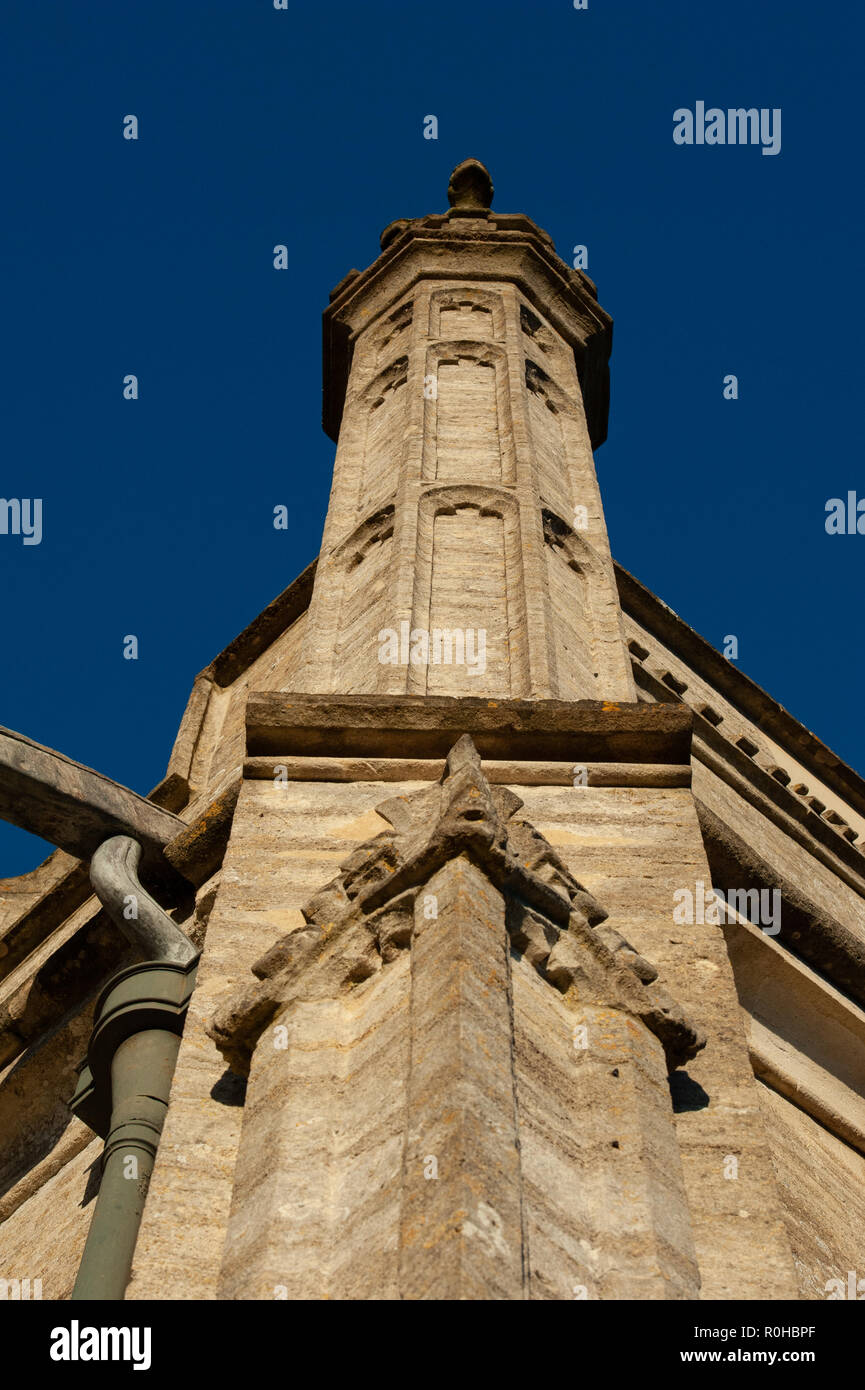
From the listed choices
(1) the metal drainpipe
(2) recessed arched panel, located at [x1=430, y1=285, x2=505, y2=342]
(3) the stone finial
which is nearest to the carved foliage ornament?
(1) the metal drainpipe

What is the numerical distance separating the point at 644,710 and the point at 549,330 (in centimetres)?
544

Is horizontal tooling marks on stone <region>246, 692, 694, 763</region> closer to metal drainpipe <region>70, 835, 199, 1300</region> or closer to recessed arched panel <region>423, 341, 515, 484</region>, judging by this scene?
metal drainpipe <region>70, 835, 199, 1300</region>

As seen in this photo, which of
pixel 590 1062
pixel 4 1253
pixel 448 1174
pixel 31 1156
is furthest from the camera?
pixel 31 1156

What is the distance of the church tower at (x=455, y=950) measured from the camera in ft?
13.2

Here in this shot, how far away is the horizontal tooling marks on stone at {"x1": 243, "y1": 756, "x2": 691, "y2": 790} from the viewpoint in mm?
6113

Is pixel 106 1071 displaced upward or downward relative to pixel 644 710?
downward

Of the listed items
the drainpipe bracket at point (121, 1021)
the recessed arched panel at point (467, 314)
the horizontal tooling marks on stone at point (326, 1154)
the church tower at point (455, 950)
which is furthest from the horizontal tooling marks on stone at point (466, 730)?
the recessed arched panel at point (467, 314)

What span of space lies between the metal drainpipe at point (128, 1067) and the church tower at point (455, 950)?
16 millimetres

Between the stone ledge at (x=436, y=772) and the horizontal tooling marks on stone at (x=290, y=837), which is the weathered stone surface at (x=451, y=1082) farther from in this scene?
the stone ledge at (x=436, y=772)
